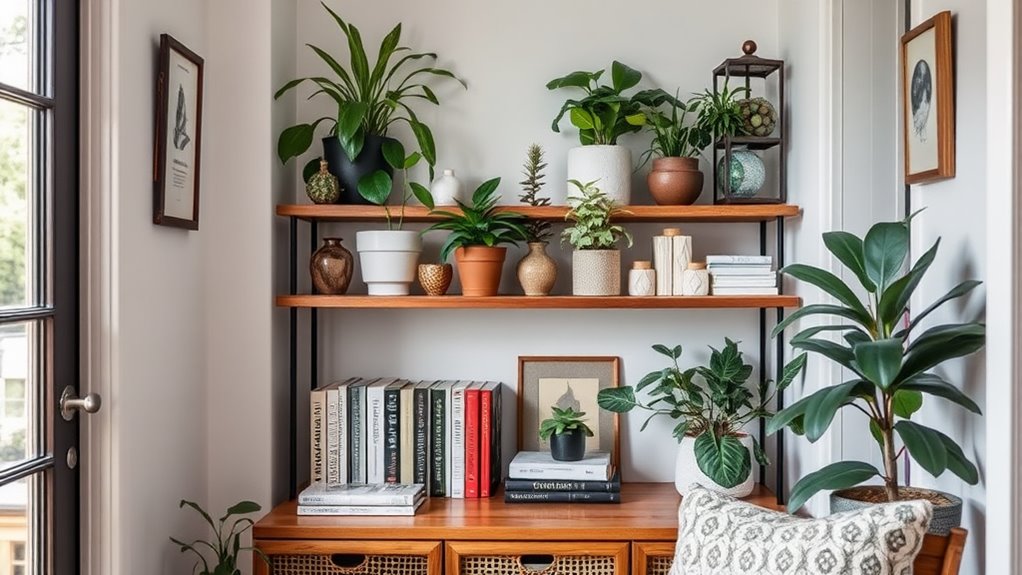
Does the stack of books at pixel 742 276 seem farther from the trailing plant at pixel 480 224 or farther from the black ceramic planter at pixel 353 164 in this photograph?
the black ceramic planter at pixel 353 164

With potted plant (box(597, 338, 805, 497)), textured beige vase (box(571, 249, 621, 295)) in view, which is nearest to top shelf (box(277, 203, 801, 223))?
textured beige vase (box(571, 249, 621, 295))

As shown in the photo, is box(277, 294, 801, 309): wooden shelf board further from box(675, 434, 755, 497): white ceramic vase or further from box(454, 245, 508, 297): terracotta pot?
box(675, 434, 755, 497): white ceramic vase

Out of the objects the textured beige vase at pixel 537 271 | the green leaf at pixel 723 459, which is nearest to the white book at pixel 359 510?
the textured beige vase at pixel 537 271

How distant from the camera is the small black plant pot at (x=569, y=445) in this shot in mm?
2787

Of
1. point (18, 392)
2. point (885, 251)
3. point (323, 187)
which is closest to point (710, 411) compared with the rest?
point (885, 251)

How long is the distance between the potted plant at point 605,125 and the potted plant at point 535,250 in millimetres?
104

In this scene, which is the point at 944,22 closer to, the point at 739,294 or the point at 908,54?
the point at 908,54

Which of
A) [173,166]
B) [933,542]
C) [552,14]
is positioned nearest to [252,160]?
[173,166]

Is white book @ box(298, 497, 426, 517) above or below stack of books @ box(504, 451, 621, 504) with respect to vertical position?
below

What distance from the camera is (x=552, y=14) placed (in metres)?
3.00

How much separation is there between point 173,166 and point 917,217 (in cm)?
183

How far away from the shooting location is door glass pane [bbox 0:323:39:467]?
74.5 inches

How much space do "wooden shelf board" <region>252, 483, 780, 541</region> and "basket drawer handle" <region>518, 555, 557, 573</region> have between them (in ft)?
0.29

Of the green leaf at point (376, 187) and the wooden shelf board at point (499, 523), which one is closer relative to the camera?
the wooden shelf board at point (499, 523)
